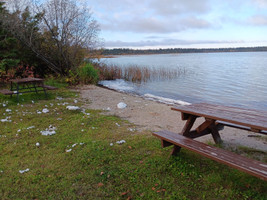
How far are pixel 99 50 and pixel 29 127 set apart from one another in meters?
10.8

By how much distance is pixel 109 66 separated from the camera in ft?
65.3

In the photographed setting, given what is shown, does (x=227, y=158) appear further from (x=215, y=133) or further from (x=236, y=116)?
(x=215, y=133)

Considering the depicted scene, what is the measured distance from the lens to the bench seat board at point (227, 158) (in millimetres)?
2424

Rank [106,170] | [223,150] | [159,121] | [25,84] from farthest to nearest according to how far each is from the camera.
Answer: [25,84] < [159,121] < [106,170] < [223,150]

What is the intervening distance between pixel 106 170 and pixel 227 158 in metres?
1.74

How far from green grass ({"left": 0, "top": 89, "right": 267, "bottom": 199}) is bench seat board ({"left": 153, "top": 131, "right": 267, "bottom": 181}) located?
453 millimetres

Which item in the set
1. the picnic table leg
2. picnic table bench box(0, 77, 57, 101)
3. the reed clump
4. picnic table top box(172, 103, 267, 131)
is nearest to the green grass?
the picnic table leg

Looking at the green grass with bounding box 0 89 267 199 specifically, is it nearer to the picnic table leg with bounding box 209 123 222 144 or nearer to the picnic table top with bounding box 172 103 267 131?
the picnic table leg with bounding box 209 123 222 144

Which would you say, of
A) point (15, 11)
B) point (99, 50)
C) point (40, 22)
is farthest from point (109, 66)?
point (15, 11)

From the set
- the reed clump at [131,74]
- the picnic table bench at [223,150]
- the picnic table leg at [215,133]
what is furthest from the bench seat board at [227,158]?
the reed clump at [131,74]

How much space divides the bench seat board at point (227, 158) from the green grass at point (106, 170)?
453 mm

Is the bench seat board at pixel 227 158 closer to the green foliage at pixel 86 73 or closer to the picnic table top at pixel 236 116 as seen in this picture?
→ the picnic table top at pixel 236 116

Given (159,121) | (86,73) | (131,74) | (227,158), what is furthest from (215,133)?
(131,74)

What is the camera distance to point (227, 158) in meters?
2.71
